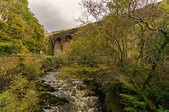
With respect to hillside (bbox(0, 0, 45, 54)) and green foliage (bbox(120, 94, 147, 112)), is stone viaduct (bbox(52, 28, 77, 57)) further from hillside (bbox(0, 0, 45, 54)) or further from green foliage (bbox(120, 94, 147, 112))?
green foliage (bbox(120, 94, 147, 112))

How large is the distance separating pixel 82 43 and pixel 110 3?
664cm

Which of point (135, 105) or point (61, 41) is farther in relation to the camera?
point (61, 41)

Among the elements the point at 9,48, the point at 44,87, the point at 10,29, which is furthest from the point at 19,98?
the point at 10,29

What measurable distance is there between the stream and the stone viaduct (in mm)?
21469

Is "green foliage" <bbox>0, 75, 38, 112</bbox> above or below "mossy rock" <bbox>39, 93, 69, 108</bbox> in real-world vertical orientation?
above

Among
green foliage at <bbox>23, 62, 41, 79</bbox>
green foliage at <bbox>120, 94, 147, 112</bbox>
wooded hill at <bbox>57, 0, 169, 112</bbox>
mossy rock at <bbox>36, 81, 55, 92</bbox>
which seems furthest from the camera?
green foliage at <bbox>23, 62, 41, 79</bbox>

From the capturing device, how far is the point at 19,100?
11.7m

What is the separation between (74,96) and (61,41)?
26428 mm

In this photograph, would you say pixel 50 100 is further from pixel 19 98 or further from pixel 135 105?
pixel 135 105

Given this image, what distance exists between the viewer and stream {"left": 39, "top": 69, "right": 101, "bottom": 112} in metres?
12.1

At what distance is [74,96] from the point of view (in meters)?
14.0

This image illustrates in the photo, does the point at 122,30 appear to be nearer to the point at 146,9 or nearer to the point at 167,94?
the point at 146,9

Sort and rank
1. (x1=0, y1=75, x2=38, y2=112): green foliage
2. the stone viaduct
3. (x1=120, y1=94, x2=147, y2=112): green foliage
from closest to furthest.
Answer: (x1=120, y1=94, x2=147, y2=112): green foliage, (x1=0, y1=75, x2=38, y2=112): green foliage, the stone viaduct

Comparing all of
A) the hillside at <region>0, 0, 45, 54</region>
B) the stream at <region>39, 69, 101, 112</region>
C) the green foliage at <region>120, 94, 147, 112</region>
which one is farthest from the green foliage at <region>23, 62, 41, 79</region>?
the green foliage at <region>120, 94, 147, 112</region>
